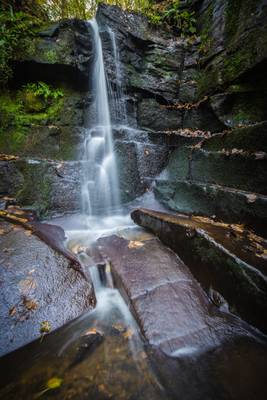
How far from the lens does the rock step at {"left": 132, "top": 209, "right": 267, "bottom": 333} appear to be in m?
1.83

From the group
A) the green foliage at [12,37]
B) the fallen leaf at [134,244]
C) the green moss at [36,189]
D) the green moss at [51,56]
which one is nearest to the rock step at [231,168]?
the fallen leaf at [134,244]

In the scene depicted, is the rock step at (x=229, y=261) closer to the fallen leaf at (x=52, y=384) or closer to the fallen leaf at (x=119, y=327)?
the fallen leaf at (x=119, y=327)

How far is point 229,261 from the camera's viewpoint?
2.09m

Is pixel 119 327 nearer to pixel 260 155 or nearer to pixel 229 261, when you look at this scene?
pixel 229 261

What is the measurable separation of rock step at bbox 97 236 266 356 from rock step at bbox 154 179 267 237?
121 cm

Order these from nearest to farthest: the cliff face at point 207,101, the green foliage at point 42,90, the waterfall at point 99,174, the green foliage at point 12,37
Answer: the cliff face at point 207,101
the waterfall at point 99,174
the green foliage at point 12,37
the green foliage at point 42,90

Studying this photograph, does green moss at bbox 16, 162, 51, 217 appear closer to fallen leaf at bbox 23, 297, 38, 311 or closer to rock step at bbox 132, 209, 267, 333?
fallen leaf at bbox 23, 297, 38, 311

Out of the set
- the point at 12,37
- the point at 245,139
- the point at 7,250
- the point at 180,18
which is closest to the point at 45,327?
the point at 7,250

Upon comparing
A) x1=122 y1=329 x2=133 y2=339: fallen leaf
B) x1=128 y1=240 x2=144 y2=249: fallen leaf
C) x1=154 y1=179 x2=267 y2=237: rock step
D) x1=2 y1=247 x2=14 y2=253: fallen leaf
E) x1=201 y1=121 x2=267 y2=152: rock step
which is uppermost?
x1=201 y1=121 x2=267 y2=152: rock step

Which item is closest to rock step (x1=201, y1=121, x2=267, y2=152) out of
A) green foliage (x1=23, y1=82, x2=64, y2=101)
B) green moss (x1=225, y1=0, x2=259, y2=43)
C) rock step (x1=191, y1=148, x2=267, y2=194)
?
rock step (x1=191, y1=148, x2=267, y2=194)

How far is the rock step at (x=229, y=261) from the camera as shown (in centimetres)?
183

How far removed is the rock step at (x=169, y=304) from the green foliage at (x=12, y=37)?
6.67m

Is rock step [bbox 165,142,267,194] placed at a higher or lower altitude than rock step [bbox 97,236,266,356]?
higher

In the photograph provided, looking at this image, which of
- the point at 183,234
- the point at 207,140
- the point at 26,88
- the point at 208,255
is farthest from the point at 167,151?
the point at 26,88
